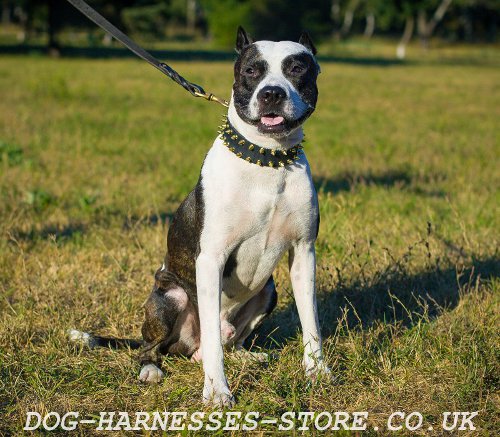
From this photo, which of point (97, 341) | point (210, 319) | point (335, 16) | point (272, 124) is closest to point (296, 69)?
point (272, 124)

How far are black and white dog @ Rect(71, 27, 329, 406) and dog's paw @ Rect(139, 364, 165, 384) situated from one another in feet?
1.24

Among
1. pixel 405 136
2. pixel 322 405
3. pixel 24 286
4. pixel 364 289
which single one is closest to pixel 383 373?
pixel 322 405

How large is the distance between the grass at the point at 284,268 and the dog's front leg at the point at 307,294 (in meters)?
0.11

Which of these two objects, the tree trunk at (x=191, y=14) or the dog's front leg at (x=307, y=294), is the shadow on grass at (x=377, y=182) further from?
the tree trunk at (x=191, y=14)

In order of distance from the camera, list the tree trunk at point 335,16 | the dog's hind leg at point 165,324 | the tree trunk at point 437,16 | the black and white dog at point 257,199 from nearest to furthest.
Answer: the black and white dog at point 257,199, the dog's hind leg at point 165,324, the tree trunk at point 437,16, the tree trunk at point 335,16

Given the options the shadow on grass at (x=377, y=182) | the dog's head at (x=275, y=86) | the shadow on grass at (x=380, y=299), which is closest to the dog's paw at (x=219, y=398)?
the shadow on grass at (x=380, y=299)

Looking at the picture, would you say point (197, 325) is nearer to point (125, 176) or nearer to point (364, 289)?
point (364, 289)

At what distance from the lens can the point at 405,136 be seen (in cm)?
1177

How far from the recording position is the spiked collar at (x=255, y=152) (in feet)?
10.9

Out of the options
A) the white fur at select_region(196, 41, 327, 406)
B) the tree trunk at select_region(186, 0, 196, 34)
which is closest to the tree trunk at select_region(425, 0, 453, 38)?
the tree trunk at select_region(186, 0, 196, 34)

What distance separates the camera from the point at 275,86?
3207 mm

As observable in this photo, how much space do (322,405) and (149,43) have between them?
34.9m

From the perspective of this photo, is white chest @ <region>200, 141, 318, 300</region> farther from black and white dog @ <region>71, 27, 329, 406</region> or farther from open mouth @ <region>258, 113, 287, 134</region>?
open mouth @ <region>258, 113, 287, 134</region>

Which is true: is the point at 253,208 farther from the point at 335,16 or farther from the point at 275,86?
the point at 335,16
